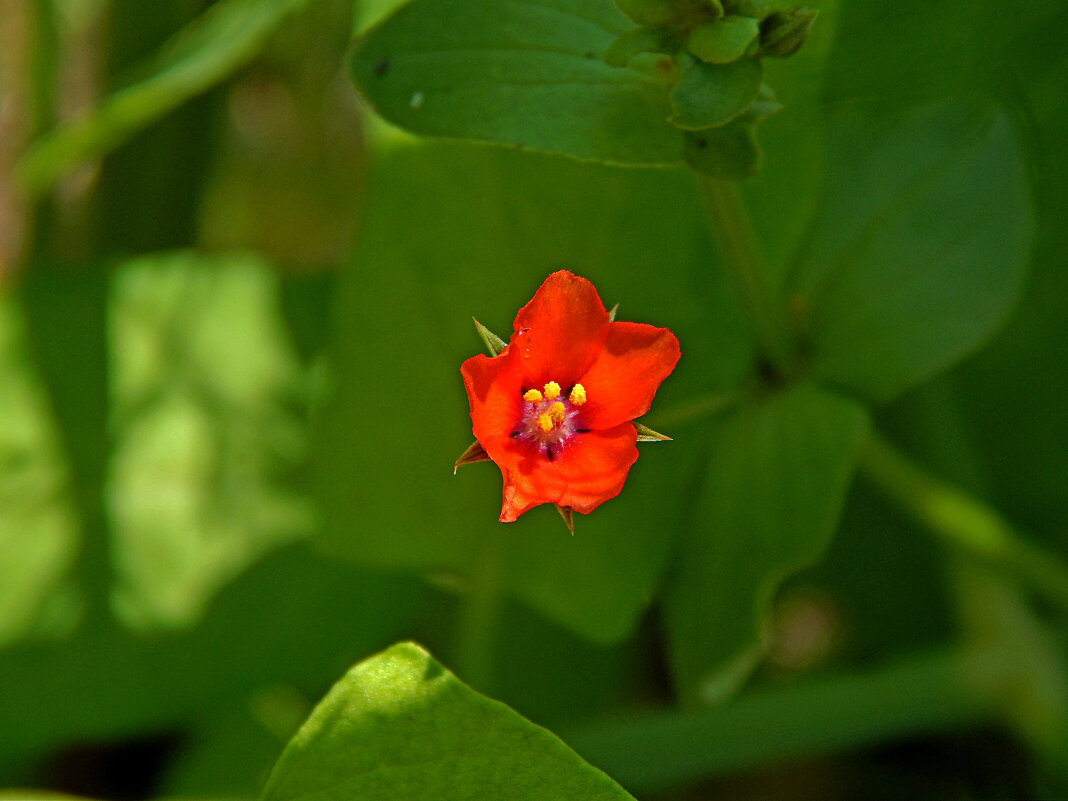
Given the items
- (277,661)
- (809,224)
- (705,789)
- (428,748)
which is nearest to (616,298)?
(809,224)

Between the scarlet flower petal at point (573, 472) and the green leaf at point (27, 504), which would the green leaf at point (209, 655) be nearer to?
the green leaf at point (27, 504)

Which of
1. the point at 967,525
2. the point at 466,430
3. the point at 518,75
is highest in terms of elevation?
the point at 518,75

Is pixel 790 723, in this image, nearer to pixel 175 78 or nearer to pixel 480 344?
pixel 480 344

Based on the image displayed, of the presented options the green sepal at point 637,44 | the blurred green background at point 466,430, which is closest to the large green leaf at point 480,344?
the blurred green background at point 466,430

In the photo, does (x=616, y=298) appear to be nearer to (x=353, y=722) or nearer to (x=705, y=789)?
(x=353, y=722)

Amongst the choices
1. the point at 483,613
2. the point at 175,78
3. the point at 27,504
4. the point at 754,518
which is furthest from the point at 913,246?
the point at 27,504

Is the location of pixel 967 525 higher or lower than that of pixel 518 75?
lower
